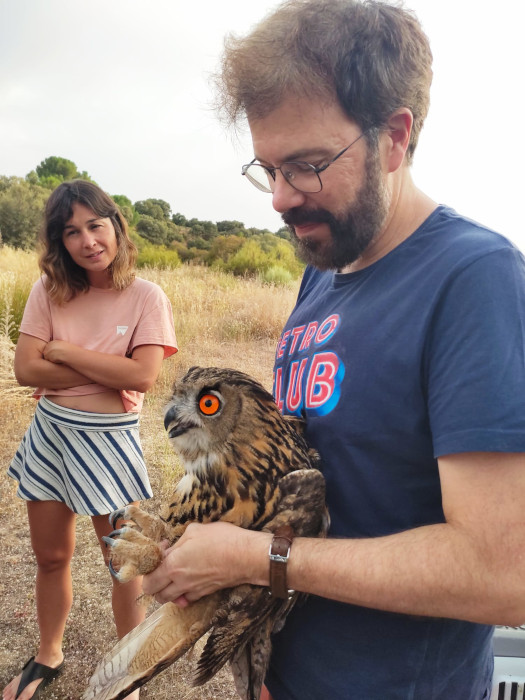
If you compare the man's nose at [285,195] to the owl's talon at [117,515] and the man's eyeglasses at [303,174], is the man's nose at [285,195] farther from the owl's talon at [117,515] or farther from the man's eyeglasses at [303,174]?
the owl's talon at [117,515]

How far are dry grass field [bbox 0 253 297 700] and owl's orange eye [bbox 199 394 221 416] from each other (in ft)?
0.92

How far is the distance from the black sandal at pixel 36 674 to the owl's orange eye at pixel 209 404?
2.39m

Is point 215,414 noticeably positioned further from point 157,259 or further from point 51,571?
point 157,259

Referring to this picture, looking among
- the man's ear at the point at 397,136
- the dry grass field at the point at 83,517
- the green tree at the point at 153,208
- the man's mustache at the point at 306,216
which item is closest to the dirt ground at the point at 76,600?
the dry grass field at the point at 83,517

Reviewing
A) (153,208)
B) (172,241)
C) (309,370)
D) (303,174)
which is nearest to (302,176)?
(303,174)

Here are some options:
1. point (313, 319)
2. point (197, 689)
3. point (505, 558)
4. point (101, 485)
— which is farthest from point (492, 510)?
point (197, 689)

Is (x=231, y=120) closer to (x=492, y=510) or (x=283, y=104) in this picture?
(x=283, y=104)

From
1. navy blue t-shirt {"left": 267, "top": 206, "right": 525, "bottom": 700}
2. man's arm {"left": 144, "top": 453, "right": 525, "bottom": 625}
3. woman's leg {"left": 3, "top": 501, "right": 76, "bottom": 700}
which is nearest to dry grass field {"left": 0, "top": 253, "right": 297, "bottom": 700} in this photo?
woman's leg {"left": 3, "top": 501, "right": 76, "bottom": 700}

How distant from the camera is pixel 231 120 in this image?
1.61m

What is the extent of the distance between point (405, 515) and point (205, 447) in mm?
738

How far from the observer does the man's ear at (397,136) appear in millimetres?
1369

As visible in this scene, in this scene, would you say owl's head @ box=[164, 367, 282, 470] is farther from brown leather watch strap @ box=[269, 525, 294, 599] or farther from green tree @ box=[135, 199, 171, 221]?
green tree @ box=[135, 199, 171, 221]

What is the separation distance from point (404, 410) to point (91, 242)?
7.41ft

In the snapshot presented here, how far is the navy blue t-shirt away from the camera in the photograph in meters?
0.96
